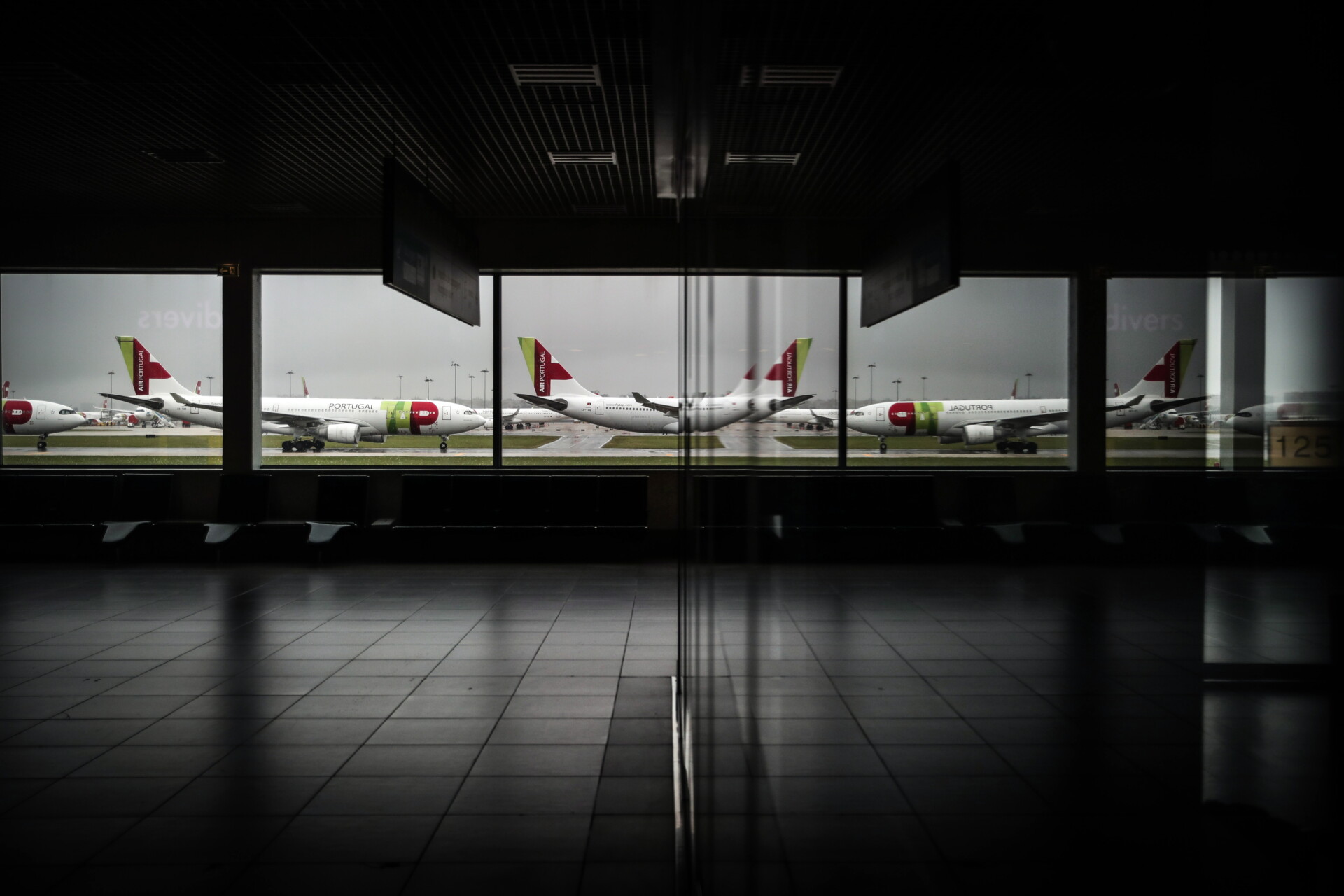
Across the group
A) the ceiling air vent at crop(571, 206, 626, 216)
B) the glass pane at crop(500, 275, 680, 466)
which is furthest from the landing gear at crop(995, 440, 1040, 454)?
the glass pane at crop(500, 275, 680, 466)

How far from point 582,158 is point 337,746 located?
4.83 m

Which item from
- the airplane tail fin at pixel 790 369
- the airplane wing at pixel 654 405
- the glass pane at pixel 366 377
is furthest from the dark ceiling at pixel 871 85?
the glass pane at pixel 366 377

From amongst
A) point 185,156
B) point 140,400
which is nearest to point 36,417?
point 140,400

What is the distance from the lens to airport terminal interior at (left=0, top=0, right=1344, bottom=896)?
11.3 inches

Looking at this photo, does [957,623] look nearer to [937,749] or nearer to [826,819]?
[937,749]

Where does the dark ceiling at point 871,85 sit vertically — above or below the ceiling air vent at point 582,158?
below

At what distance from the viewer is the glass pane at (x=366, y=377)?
8.98 meters

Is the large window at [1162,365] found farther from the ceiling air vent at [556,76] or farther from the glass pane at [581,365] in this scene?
the glass pane at [581,365]

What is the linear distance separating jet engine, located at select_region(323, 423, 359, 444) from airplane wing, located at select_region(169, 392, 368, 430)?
49mm

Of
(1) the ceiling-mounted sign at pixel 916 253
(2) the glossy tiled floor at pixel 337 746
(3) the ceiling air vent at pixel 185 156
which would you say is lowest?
(2) the glossy tiled floor at pixel 337 746

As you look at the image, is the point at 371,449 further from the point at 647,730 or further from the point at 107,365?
the point at 647,730

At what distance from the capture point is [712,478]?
4.87 ft

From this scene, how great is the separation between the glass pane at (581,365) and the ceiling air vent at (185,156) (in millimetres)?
3016

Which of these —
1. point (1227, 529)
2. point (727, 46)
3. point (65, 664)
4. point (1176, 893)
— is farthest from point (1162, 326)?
point (65, 664)
